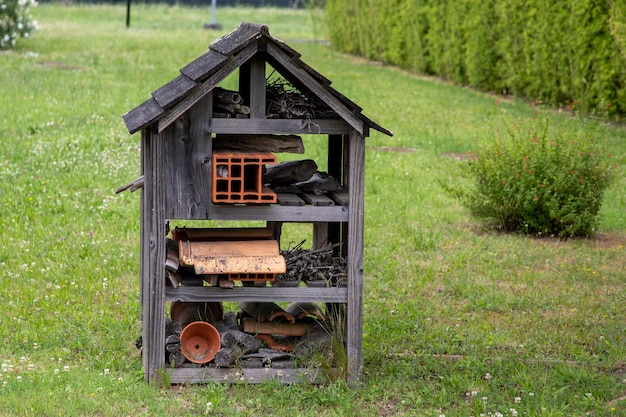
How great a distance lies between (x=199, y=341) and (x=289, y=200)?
3.16 feet

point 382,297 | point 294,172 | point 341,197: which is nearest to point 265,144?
point 294,172

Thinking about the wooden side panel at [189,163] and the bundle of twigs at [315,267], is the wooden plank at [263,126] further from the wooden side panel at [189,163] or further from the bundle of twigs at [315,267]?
the bundle of twigs at [315,267]

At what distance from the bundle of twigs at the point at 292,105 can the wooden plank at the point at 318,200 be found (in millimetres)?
462

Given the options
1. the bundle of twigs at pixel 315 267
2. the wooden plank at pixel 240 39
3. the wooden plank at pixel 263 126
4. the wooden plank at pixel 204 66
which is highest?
the wooden plank at pixel 240 39

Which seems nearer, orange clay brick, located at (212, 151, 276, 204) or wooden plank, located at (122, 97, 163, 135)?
wooden plank, located at (122, 97, 163, 135)

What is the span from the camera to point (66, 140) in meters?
11.2

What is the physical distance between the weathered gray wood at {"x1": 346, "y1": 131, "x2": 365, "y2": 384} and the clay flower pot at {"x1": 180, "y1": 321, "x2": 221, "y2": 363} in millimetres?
762

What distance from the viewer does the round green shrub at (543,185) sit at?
817 centimetres

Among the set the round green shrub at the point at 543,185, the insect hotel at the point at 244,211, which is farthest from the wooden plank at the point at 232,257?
the round green shrub at the point at 543,185

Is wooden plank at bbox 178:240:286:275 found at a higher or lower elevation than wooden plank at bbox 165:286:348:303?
higher

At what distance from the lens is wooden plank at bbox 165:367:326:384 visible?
4.95 metres

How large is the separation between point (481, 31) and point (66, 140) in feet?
33.1

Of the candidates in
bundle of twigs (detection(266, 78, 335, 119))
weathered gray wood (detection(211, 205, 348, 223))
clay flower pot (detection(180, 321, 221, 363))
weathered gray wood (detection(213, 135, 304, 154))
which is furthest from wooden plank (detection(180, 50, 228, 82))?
clay flower pot (detection(180, 321, 221, 363))

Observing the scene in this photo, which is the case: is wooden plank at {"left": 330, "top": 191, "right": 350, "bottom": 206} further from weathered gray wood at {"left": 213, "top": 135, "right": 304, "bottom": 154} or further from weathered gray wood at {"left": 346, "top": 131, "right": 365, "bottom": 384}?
weathered gray wood at {"left": 213, "top": 135, "right": 304, "bottom": 154}
